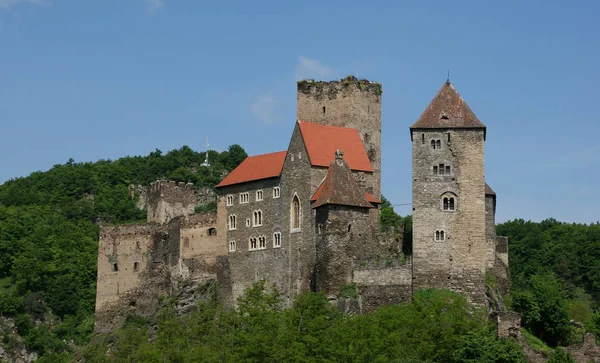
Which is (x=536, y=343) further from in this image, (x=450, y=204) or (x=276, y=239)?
(x=276, y=239)

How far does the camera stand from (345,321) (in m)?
71.4

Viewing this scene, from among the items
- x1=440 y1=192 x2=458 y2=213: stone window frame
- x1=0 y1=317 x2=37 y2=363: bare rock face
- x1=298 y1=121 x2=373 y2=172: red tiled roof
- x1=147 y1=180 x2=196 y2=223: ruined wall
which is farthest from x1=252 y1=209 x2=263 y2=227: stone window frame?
x1=0 y1=317 x2=37 y2=363: bare rock face

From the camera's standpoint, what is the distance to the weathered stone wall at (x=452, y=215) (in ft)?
239

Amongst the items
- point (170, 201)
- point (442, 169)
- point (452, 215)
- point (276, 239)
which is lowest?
point (276, 239)

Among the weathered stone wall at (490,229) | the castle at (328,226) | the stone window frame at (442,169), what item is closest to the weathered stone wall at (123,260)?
the castle at (328,226)

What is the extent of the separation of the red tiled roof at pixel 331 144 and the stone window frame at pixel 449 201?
1044 centimetres

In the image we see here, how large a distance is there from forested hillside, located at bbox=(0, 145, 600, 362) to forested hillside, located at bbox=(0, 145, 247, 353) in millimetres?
114

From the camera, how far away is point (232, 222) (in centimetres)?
8662

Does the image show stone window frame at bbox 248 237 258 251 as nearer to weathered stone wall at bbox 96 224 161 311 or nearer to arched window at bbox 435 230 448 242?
weathered stone wall at bbox 96 224 161 311

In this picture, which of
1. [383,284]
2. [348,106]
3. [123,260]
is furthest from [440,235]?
[123,260]

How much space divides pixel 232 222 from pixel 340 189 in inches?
418

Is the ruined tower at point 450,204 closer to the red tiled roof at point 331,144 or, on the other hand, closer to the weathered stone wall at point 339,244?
the weathered stone wall at point 339,244

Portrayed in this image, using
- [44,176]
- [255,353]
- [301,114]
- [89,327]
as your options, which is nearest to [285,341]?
[255,353]

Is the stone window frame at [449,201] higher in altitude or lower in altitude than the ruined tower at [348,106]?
lower
